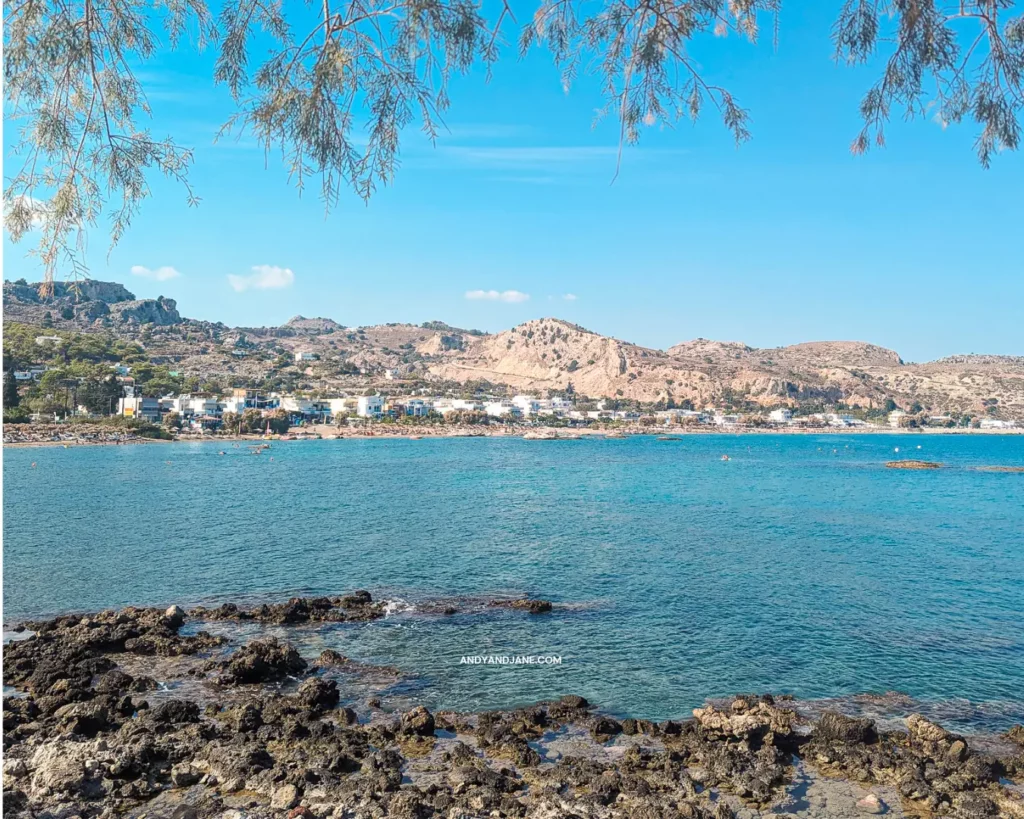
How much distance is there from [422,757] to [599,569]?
13.3 m

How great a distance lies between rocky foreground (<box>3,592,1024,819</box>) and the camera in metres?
8.60

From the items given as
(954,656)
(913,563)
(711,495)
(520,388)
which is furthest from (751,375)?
(954,656)

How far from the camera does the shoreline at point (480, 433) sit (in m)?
78.1

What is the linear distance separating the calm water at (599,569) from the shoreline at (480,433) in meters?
24.1

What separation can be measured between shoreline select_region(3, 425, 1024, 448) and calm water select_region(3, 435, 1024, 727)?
24082 mm

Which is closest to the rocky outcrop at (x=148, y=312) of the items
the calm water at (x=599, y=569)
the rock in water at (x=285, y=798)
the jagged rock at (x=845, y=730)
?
the calm water at (x=599, y=569)

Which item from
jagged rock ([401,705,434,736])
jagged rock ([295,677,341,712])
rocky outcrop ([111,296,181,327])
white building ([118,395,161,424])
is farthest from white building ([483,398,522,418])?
jagged rock ([401,705,434,736])

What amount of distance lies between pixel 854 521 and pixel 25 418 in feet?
260

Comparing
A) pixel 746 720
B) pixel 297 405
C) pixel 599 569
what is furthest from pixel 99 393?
pixel 746 720

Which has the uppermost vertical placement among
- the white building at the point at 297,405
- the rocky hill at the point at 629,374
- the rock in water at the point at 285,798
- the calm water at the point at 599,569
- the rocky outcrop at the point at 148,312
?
the rocky outcrop at the point at 148,312

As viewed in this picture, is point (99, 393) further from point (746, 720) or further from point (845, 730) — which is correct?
point (845, 730)

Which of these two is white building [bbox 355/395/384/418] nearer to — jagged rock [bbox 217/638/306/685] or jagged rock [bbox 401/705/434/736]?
jagged rock [bbox 217/638/306/685]

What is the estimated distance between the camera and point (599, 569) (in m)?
22.8

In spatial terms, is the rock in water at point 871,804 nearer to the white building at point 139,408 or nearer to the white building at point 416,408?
the white building at point 139,408
